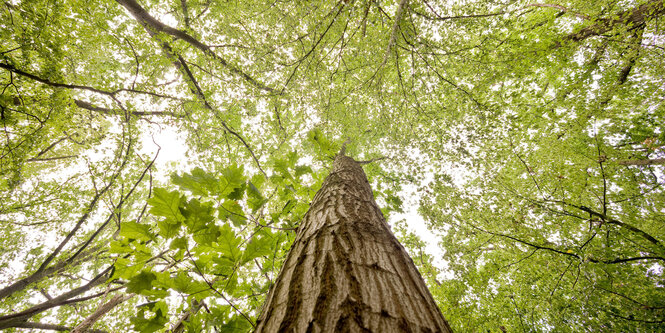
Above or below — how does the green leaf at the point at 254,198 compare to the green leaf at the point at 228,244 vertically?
above

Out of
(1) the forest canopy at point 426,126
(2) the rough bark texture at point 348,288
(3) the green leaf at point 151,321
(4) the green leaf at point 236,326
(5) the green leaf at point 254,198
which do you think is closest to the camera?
(2) the rough bark texture at point 348,288

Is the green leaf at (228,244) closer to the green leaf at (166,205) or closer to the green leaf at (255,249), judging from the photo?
Result: the green leaf at (255,249)

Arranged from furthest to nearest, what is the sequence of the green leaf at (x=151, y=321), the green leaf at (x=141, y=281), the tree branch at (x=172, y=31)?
the tree branch at (x=172, y=31) → the green leaf at (x=151, y=321) → the green leaf at (x=141, y=281)

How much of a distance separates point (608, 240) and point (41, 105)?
1165 cm

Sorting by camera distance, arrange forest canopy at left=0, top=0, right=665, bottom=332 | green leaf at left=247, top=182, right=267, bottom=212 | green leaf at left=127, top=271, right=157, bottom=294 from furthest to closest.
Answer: forest canopy at left=0, top=0, right=665, bottom=332 < green leaf at left=247, top=182, right=267, bottom=212 < green leaf at left=127, top=271, right=157, bottom=294

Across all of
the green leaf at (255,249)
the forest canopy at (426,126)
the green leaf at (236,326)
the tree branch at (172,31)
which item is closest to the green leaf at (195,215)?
the green leaf at (255,249)

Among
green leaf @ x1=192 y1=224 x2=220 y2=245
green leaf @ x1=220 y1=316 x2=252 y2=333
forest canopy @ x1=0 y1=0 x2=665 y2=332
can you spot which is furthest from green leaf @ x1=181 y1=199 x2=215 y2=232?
forest canopy @ x1=0 y1=0 x2=665 y2=332

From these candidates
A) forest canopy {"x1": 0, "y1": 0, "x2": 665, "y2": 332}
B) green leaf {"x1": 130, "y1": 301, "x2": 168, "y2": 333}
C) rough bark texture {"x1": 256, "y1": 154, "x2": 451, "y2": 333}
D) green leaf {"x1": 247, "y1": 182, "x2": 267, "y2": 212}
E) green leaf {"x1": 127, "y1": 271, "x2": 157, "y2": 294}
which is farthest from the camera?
forest canopy {"x1": 0, "y1": 0, "x2": 665, "y2": 332}

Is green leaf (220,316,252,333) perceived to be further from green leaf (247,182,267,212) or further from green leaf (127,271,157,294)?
green leaf (247,182,267,212)

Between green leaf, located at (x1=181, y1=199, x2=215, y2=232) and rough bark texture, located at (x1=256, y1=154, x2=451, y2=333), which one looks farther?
green leaf, located at (x1=181, y1=199, x2=215, y2=232)

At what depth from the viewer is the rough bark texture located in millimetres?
692

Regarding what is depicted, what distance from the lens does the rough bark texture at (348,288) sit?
0.69m

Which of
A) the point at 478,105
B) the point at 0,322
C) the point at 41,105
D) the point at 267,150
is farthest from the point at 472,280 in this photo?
the point at 0,322

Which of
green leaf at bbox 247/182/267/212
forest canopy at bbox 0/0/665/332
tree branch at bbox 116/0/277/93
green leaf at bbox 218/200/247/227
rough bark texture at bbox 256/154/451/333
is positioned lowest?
rough bark texture at bbox 256/154/451/333
